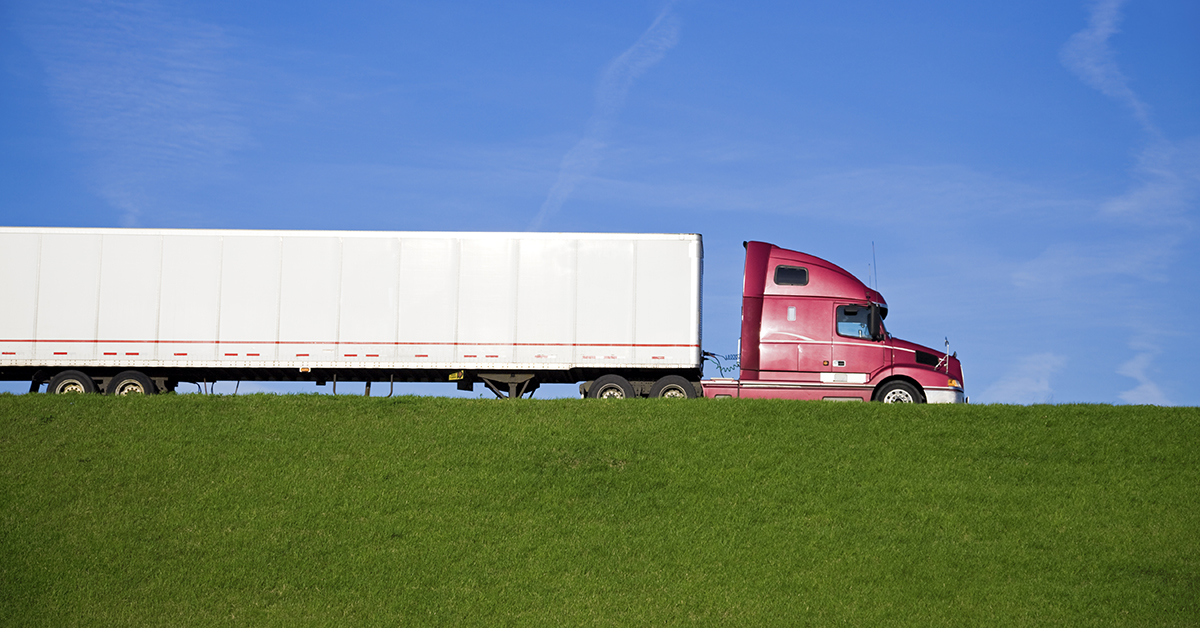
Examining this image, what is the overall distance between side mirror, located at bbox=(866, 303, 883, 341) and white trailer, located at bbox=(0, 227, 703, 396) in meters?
3.96

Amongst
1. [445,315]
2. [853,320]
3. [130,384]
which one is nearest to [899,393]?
[853,320]

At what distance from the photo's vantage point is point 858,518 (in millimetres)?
16766

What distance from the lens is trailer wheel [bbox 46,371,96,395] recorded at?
2475 cm

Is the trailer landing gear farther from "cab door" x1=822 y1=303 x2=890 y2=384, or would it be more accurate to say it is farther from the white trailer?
Result: "cab door" x1=822 y1=303 x2=890 y2=384

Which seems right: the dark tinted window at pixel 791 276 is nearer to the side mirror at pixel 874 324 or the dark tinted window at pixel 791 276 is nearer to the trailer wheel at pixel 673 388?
the side mirror at pixel 874 324

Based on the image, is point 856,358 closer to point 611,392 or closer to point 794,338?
point 794,338

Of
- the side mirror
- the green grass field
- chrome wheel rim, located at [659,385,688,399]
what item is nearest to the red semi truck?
the side mirror

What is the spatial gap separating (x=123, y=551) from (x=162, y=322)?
982 centimetres

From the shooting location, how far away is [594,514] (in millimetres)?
16891

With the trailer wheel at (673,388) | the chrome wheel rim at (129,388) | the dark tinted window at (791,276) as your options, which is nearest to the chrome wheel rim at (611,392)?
the trailer wheel at (673,388)

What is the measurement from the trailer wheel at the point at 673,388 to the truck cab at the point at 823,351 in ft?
1.31

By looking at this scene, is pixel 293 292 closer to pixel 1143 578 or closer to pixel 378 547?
pixel 378 547

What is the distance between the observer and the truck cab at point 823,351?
78.8 feet

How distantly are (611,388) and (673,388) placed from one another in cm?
142
